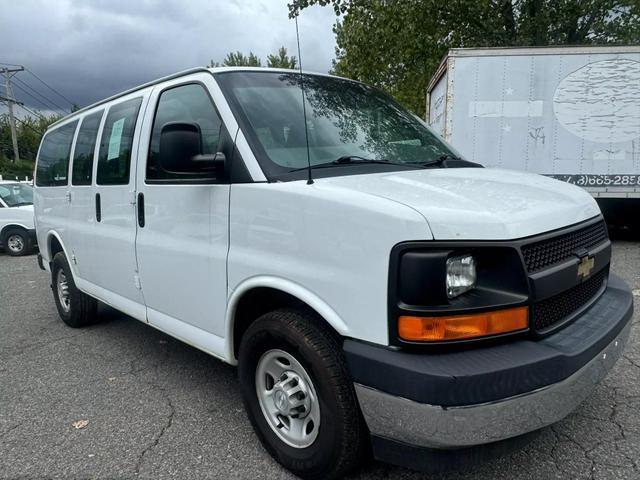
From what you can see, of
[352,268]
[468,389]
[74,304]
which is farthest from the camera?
[74,304]

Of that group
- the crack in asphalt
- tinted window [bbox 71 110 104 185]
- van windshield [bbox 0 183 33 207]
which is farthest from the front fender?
van windshield [bbox 0 183 33 207]

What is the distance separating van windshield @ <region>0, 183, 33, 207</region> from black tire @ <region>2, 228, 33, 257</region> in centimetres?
80

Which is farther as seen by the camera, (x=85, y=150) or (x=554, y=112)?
(x=554, y=112)

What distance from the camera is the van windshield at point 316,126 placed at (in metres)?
2.65

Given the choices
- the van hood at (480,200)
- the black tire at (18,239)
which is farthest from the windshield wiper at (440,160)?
the black tire at (18,239)

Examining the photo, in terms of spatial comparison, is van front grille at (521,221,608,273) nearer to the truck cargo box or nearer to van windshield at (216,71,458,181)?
van windshield at (216,71,458,181)

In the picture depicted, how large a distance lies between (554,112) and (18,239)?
451 inches

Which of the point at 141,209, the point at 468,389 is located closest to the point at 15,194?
the point at 141,209

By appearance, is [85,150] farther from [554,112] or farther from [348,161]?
[554,112]

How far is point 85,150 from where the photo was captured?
4.47 m

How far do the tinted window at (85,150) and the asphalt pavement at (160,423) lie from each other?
5.04 ft

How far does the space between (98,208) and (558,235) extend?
3.37 m

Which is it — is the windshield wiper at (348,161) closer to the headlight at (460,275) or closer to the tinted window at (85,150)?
the headlight at (460,275)

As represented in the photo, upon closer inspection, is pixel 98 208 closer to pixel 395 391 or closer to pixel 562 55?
pixel 395 391
